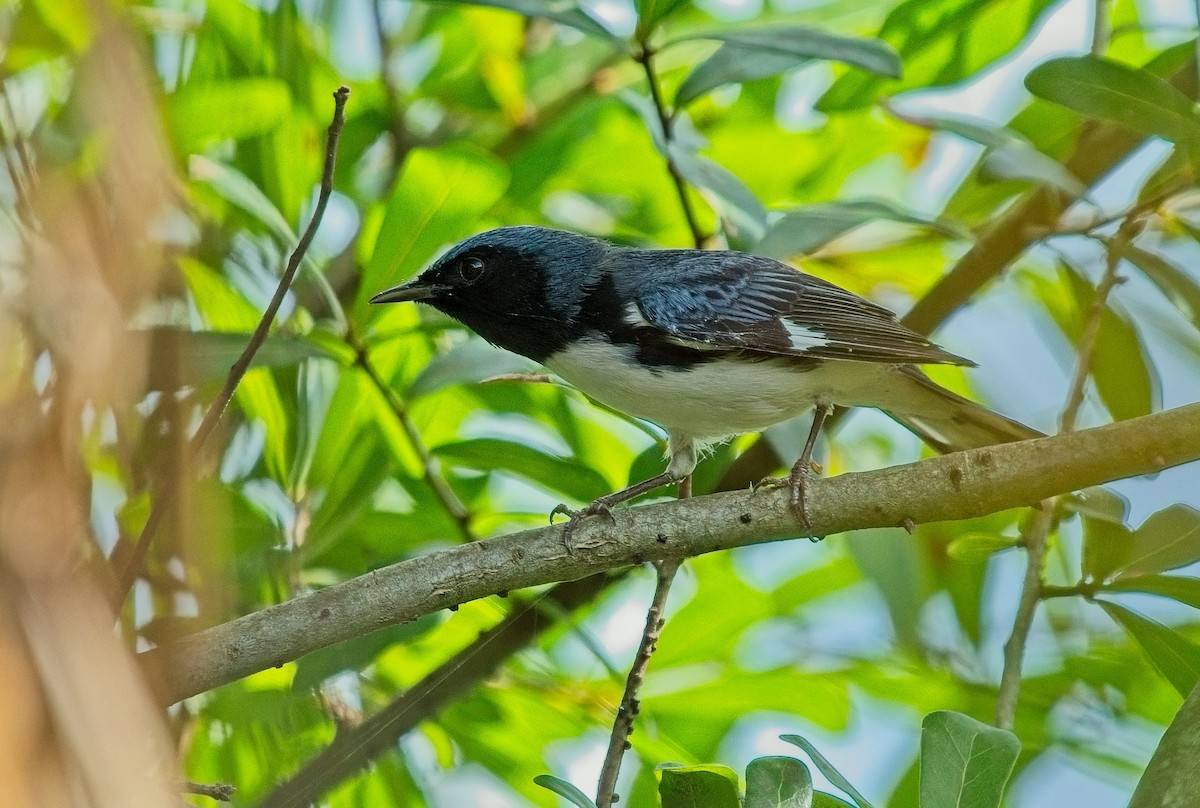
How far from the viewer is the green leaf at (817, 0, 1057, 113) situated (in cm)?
369

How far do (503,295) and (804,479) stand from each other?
152 cm

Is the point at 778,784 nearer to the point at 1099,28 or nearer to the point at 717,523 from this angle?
the point at 717,523

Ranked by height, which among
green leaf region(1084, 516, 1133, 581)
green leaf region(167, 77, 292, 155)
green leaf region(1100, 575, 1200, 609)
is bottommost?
green leaf region(1100, 575, 1200, 609)

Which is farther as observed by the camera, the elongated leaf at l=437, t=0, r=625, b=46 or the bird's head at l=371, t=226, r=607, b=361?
the bird's head at l=371, t=226, r=607, b=361

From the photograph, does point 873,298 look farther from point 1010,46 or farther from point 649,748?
point 649,748

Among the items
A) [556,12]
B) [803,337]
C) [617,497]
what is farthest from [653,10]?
[617,497]

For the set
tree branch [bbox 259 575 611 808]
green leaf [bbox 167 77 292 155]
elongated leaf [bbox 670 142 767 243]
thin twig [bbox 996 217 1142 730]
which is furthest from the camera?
green leaf [bbox 167 77 292 155]

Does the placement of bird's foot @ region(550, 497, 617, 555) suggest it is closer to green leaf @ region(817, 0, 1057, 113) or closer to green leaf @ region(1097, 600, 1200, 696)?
green leaf @ region(1097, 600, 1200, 696)

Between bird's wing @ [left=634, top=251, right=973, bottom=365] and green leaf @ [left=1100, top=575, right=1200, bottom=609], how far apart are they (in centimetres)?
95

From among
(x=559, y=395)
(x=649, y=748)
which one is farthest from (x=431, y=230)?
(x=649, y=748)

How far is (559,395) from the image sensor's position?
13.1ft

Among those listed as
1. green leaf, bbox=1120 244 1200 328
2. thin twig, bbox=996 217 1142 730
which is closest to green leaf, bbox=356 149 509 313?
thin twig, bbox=996 217 1142 730

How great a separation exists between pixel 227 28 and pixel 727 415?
2184 millimetres

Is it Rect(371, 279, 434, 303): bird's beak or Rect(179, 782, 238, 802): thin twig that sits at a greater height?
Rect(371, 279, 434, 303): bird's beak
